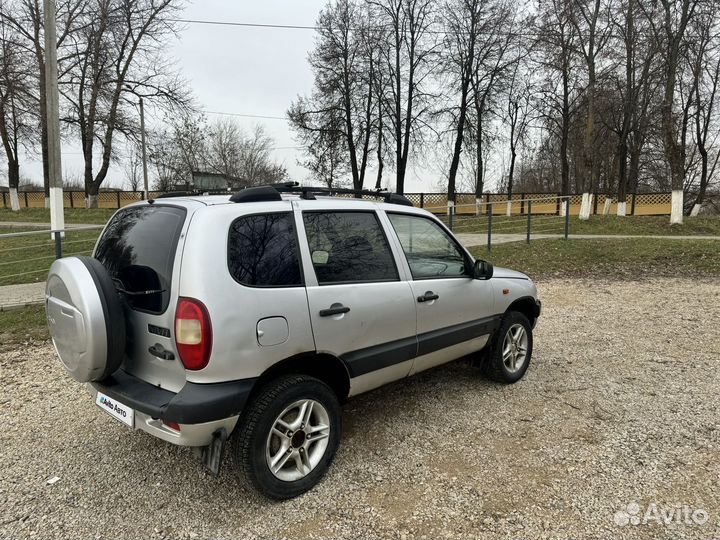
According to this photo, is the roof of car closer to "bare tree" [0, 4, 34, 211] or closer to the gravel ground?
the gravel ground

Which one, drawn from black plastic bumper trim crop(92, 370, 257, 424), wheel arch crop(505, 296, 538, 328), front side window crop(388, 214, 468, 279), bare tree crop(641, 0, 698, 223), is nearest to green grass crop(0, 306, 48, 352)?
black plastic bumper trim crop(92, 370, 257, 424)

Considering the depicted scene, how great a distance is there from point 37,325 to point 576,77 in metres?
23.1

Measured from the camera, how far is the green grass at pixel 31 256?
847 cm

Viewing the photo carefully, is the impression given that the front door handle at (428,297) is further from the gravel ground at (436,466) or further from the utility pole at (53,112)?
the utility pole at (53,112)

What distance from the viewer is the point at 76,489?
2.67 meters

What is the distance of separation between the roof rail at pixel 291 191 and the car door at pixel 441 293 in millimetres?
229

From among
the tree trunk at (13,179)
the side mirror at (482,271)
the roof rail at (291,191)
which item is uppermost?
the tree trunk at (13,179)

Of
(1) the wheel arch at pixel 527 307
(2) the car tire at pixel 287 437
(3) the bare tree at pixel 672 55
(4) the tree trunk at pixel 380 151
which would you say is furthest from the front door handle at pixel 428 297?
(4) the tree trunk at pixel 380 151

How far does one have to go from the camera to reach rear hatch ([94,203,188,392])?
7.59 ft

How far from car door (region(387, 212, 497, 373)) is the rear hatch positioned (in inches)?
59.8

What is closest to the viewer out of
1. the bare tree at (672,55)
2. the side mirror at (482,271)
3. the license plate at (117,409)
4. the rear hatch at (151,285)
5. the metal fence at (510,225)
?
the rear hatch at (151,285)

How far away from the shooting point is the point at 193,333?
86.4 inches

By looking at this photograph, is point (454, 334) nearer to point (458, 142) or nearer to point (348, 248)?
point (348, 248)

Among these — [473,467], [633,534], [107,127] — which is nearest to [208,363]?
[473,467]
